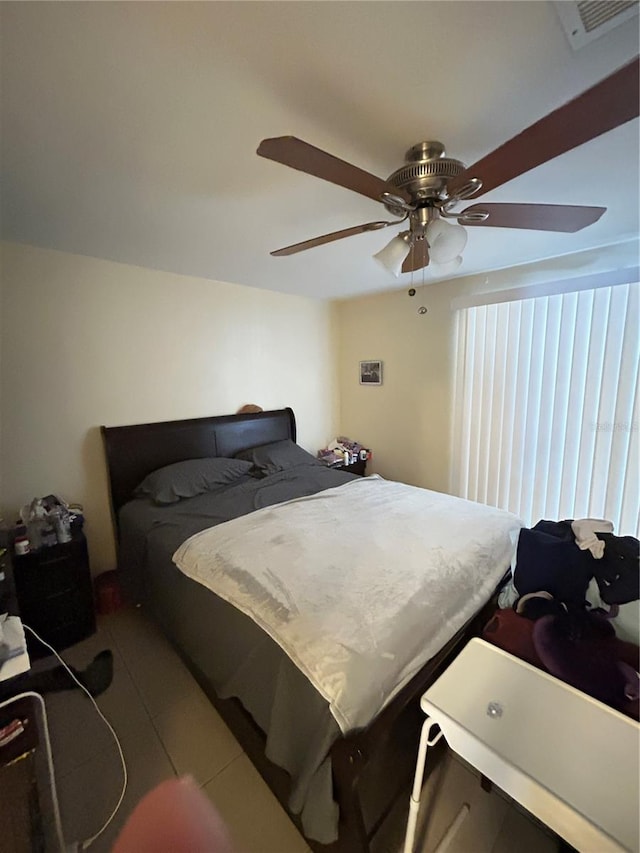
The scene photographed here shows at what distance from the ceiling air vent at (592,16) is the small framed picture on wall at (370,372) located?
279 cm

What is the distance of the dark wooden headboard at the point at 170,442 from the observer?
2.45 meters

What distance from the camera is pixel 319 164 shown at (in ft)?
3.16

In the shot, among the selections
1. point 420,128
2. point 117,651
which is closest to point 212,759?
point 117,651

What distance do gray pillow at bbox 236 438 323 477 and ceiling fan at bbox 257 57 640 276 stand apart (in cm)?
173

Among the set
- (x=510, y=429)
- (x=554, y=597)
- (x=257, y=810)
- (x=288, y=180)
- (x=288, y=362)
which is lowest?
(x=257, y=810)

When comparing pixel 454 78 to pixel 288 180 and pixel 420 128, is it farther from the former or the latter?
pixel 288 180

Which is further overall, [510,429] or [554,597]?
[510,429]

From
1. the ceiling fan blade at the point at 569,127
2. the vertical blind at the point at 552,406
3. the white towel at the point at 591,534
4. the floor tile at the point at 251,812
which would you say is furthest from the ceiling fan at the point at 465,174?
the floor tile at the point at 251,812

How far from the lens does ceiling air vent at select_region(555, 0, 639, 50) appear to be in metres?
0.76

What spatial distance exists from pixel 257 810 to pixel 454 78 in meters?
2.49

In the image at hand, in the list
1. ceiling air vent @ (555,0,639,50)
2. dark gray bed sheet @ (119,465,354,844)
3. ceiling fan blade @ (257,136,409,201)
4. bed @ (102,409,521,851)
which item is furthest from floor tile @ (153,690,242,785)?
ceiling air vent @ (555,0,639,50)

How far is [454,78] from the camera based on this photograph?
3.20 ft

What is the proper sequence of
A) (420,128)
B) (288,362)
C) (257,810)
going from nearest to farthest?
(420,128)
(257,810)
(288,362)

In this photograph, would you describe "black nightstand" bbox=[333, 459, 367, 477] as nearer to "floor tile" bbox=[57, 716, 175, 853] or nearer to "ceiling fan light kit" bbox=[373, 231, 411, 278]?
"ceiling fan light kit" bbox=[373, 231, 411, 278]
